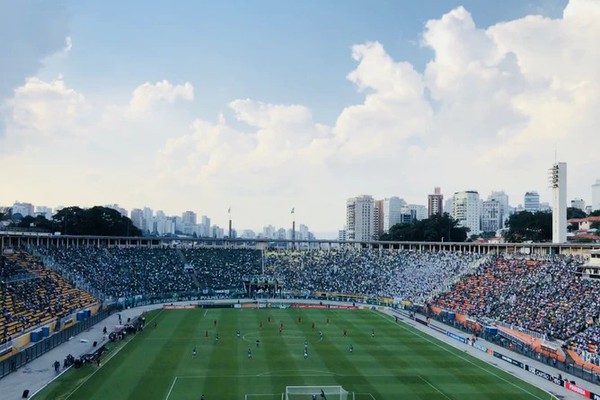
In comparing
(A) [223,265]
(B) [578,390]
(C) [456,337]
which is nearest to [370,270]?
(A) [223,265]

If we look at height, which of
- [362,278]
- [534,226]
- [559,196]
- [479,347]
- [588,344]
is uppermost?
[559,196]

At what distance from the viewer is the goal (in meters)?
31.4

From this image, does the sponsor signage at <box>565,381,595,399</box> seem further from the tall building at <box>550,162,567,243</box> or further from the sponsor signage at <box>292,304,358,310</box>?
the tall building at <box>550,162,567,243</box>

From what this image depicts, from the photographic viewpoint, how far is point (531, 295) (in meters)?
56.3

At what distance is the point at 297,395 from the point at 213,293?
53295 mm

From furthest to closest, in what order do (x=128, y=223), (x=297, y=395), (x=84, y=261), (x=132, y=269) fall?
1. (x=128, y=223)
2. (x=132, y=269)
3. (x=84, y=261)
4. (x=297, y=395)

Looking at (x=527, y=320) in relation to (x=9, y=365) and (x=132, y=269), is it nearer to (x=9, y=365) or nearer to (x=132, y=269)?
(x=9, y=365)

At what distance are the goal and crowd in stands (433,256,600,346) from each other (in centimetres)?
2315

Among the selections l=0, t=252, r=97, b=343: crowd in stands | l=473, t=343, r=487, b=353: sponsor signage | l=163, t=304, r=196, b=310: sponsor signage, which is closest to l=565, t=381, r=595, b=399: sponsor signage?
l=473, t=343, r=487, b=353: sponsor signage

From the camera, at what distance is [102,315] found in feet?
198

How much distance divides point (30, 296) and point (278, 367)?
28088 millimetres

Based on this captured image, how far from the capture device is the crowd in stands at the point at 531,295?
48384mm

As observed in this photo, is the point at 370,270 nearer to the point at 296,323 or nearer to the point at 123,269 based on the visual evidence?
the point at 296,323

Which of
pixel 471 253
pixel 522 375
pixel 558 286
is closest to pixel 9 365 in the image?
pixel 522 375
